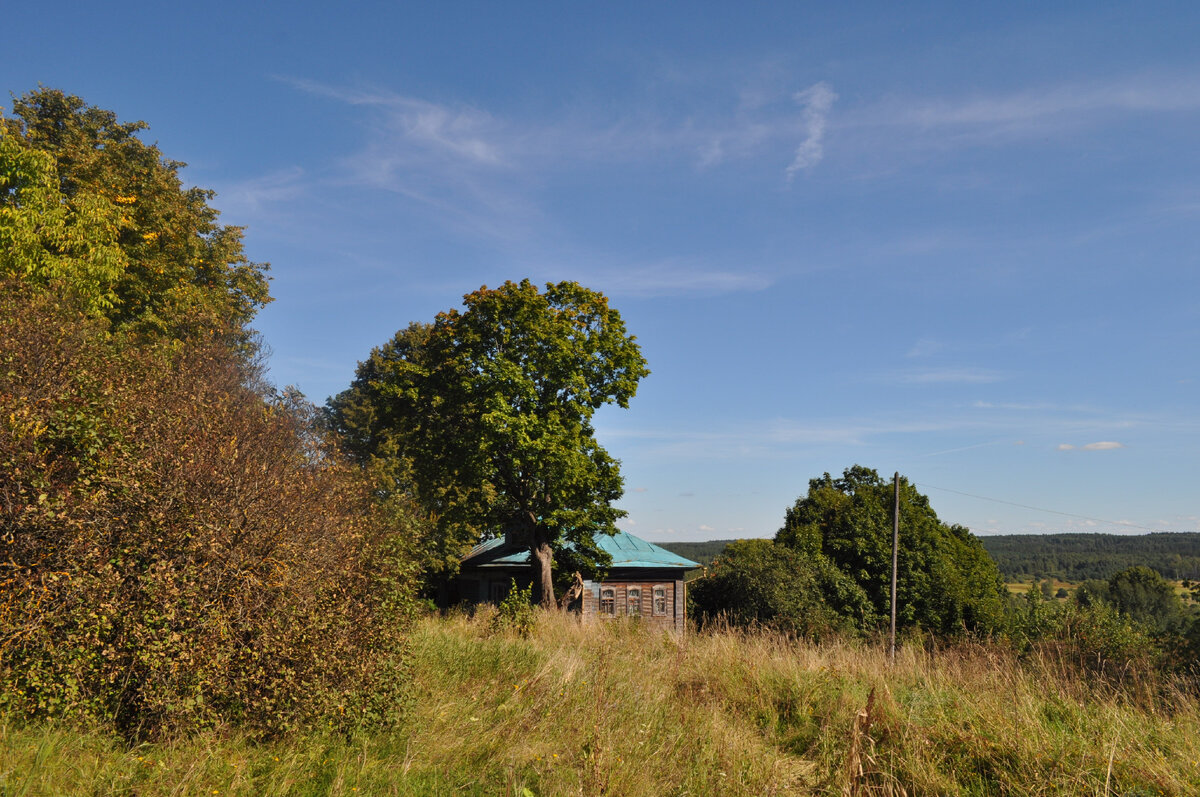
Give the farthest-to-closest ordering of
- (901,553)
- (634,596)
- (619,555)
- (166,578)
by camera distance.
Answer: (901,553) → (619,555) → (634,596) → (166,578)

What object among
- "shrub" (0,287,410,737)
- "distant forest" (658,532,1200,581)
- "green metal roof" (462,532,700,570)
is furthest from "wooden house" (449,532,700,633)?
"distant forest" (658,532,1200,581)

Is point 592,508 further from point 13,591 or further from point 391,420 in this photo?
point 13,591

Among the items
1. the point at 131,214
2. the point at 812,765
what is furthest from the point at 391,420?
the point at 812,765

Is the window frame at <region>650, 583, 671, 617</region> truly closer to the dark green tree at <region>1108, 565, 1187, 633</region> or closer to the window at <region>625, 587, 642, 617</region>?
the window at <region>625, 587, 642, 617</region>

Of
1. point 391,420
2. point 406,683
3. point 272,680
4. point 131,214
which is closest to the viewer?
point 272,680

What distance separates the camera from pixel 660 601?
33125 millimetres

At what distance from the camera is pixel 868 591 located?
119 ft

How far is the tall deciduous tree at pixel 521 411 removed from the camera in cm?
2383

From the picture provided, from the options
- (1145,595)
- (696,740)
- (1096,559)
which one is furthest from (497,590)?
(1096,559)

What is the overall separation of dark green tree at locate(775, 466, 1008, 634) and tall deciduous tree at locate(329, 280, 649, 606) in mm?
15983

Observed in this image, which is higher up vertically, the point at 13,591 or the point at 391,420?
the point at 391,420

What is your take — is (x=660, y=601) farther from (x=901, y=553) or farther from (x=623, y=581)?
(x=901, y=553)

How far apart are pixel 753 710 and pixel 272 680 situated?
5666 millimetres

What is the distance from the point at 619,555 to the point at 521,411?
12.2 metres
